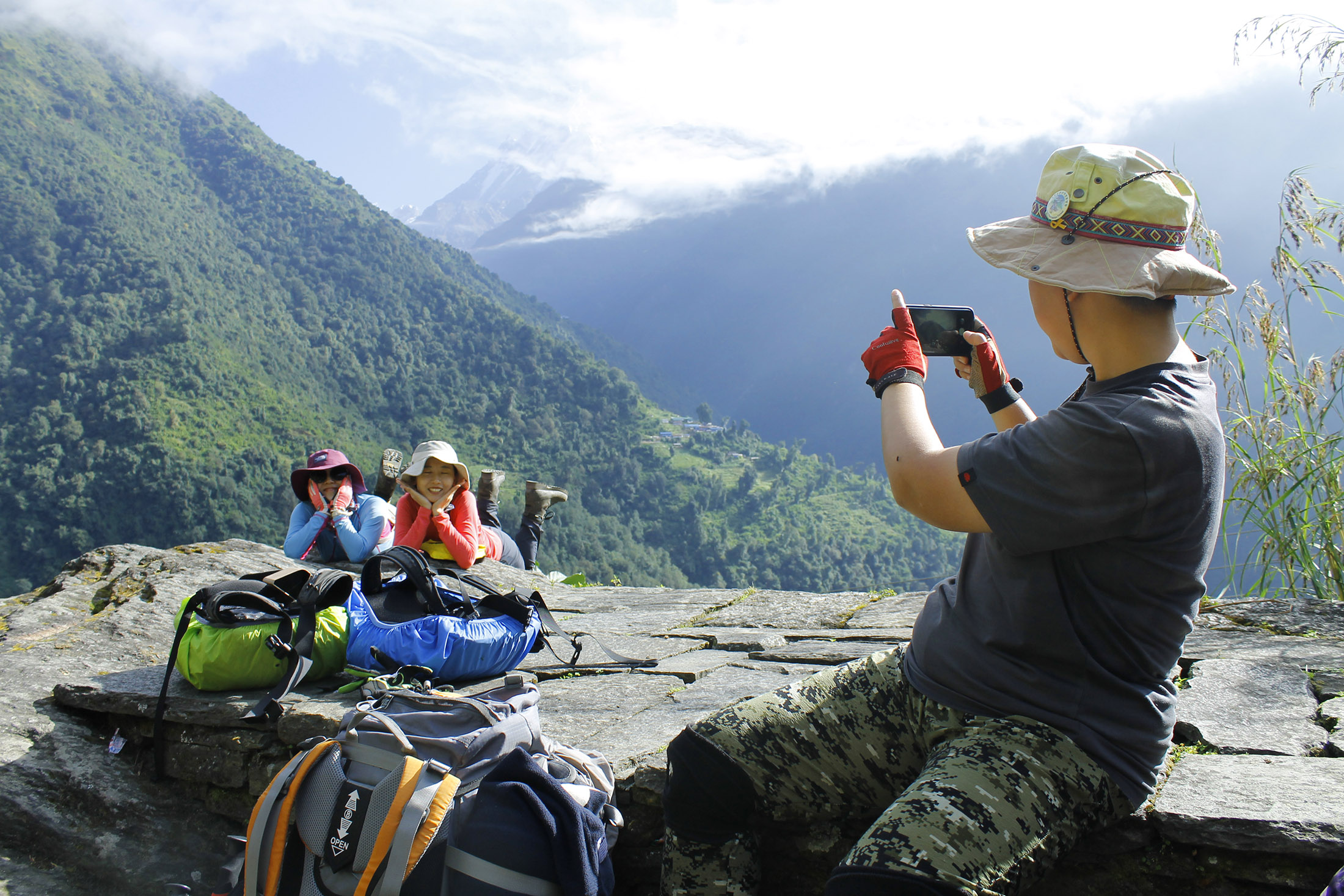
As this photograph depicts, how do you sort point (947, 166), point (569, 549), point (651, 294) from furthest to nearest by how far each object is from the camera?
point (651, 294) → point (947, 166) → point (569, 549)

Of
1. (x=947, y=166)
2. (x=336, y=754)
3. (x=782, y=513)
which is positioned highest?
(x=947, y=166)

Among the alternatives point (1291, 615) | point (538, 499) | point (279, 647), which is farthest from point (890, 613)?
point (538, 499)

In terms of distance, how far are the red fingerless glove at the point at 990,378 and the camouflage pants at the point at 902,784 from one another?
0.70m

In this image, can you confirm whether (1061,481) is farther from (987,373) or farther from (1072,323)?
(987,373)

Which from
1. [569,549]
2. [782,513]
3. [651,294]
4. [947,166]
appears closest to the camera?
[569,549]

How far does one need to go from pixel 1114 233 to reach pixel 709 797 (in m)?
1.44

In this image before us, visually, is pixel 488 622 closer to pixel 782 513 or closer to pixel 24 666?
pixel 24 666

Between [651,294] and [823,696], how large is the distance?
18695cm

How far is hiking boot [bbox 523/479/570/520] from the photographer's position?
905cm

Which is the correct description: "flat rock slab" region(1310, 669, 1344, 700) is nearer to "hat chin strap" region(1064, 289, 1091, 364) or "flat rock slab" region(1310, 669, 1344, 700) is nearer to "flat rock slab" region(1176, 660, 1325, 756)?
"flat rock slab" region(1176, 660, 1325, 756)

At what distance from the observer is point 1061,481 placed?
144 cm

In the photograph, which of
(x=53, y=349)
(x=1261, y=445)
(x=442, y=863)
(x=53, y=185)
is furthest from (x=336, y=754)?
(x=53, y=185)

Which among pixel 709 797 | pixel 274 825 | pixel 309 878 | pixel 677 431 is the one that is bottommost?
pixel 677 431

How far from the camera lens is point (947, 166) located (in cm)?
14700
